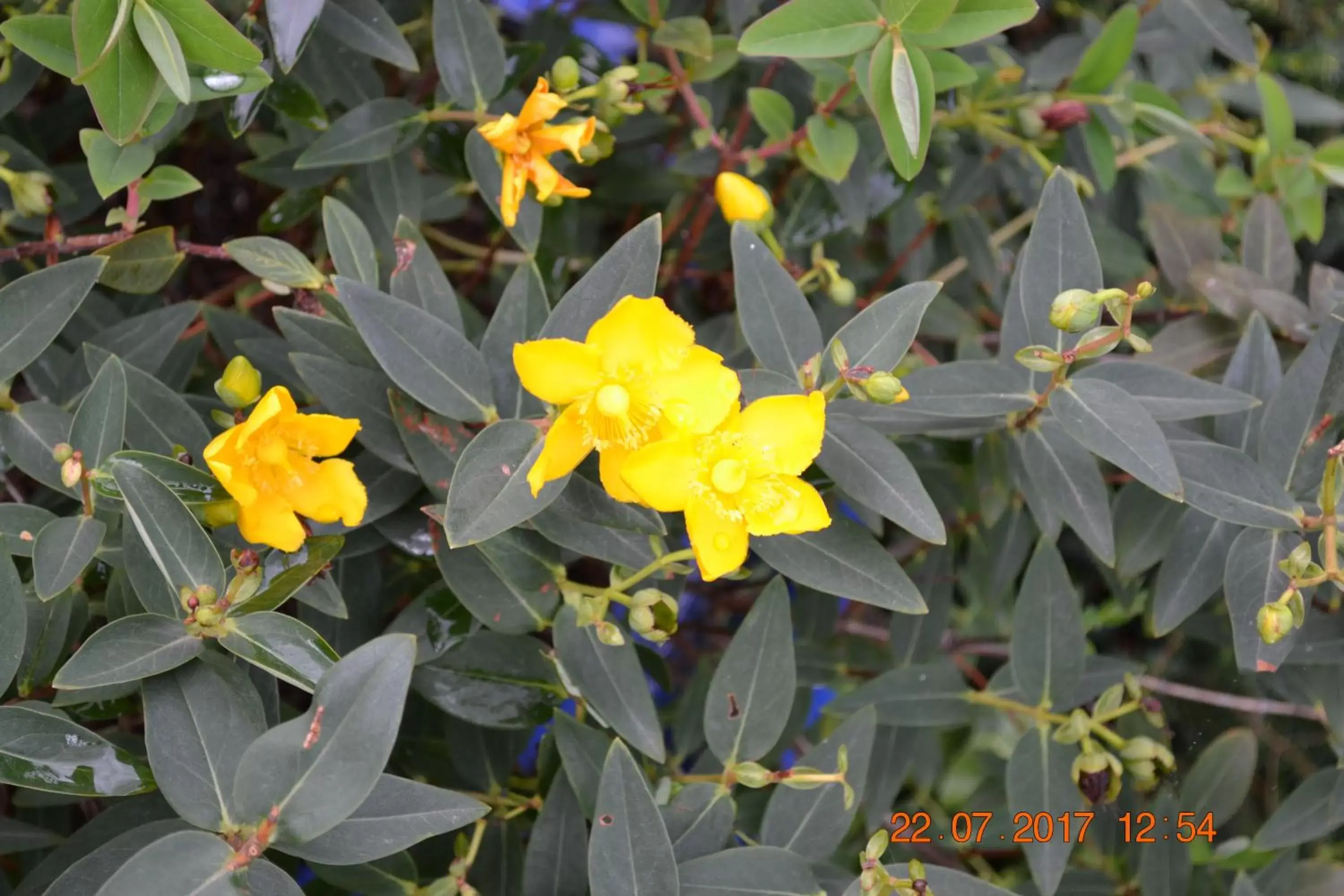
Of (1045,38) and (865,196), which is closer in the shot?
(865,196)

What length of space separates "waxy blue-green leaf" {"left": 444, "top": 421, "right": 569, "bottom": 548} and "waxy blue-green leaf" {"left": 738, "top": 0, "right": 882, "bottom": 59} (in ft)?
1.15

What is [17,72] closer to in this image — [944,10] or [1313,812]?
[944,10]

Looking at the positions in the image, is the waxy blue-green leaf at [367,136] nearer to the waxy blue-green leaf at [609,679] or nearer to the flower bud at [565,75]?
the flower bud at [565,75]

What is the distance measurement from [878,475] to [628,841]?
32 centimetres

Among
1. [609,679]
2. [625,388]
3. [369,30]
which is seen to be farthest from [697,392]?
[369,30]

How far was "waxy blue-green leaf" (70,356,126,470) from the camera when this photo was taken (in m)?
0.74

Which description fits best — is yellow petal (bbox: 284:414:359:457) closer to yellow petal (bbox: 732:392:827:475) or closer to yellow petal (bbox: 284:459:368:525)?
yellow petal (bbox: 284:459:368:525)

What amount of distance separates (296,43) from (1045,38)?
136 centimetres

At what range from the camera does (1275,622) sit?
754mm

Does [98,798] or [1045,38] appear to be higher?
[1045,38]

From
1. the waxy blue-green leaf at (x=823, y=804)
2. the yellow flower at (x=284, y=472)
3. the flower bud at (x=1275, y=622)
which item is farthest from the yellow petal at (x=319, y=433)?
the flower bud at (x=1275, y=622)

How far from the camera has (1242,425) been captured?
0.95 meters

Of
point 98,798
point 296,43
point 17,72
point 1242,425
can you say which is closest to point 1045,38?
point 1242,425

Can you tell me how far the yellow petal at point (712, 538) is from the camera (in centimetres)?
69
